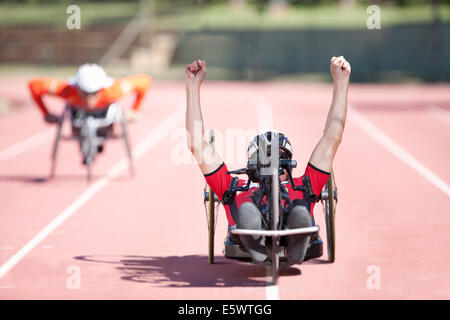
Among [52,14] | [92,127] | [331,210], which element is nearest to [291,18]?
[52,14]

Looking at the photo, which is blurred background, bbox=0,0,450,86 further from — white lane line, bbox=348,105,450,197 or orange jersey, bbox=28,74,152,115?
orange jersey, bbox=28,74,152,115

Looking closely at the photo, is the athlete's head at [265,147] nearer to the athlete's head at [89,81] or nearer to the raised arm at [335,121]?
the raised arm at [335,121]

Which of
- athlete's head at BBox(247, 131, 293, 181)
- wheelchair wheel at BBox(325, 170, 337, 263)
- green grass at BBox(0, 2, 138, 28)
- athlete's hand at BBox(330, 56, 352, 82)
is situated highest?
green grass at BBox(0, 2, 138, 28)

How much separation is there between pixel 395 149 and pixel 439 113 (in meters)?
8.30

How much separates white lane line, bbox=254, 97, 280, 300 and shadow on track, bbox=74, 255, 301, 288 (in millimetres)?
58

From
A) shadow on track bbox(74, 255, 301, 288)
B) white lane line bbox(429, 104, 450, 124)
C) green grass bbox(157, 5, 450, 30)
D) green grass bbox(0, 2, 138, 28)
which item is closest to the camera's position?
shadow on track bbox(74, 255, 301, 288)

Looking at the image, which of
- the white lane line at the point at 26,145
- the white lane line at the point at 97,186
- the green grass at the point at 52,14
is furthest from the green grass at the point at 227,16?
the white lane line at the point at 26,145

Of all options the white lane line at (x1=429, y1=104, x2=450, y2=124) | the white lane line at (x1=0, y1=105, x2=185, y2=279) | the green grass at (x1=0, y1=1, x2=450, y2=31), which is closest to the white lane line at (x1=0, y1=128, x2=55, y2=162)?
the white lane line at (x1=0, y1=105, x2=185, y2=279)

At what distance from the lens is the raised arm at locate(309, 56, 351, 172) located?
7.41 m

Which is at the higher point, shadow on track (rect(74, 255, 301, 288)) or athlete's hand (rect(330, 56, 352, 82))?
athlete's hand (rect(330, 56, 352, 82))

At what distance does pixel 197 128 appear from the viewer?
24.6 feet

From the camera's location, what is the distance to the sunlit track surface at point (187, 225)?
7625mm

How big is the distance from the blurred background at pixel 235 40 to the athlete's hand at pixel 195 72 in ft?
98.1

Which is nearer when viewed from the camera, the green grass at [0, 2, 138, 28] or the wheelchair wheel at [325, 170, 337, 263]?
the wheelchair wheel at [325, 170, 337, 263]
